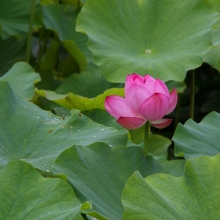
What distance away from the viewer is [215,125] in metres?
1.30

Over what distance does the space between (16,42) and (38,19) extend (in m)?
0.15

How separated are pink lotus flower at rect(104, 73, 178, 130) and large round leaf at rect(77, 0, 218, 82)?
489 millimetres

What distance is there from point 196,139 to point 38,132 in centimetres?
36

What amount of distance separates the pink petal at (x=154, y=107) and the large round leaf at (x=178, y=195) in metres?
0.17

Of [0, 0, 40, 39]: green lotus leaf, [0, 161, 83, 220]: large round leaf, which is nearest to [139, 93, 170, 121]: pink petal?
[0, 161, 83, 220]: large round leaf

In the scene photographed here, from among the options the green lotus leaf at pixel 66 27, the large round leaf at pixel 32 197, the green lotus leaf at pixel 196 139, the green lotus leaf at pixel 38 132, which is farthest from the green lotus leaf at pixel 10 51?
the large round leaf at pixel 32 197

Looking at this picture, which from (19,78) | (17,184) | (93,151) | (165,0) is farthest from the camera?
(165,0)

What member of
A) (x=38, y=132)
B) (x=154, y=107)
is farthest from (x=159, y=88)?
(x=38, y=132)

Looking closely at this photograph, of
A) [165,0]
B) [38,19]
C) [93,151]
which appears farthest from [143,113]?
[38,19]

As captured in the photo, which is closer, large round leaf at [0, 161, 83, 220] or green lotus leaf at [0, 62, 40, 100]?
large round leaf at [0, 161, 83, 220]

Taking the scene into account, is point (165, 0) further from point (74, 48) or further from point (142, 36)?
point (74, 48)

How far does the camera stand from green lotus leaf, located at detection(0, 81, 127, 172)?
1.20 meters

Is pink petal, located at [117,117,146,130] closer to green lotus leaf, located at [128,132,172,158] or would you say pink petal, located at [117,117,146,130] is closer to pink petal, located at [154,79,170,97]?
pink petal, located at [154,79,170,97]

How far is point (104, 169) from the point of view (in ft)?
3.52
